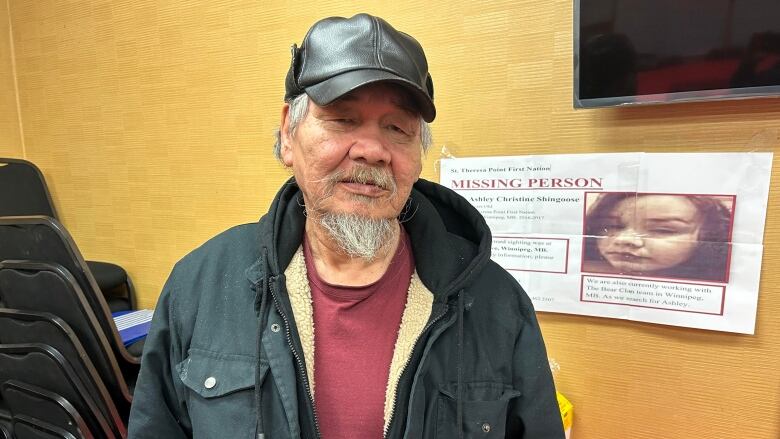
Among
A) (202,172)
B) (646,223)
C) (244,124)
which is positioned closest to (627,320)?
(646,223)

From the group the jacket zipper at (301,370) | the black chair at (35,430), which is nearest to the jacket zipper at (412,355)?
the jacket zipper at (301,370)

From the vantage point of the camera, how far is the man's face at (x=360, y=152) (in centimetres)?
76

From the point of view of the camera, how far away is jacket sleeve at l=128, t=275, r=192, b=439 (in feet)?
2.72

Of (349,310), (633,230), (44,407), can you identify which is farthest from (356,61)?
(44,407)

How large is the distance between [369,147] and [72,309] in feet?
3.75

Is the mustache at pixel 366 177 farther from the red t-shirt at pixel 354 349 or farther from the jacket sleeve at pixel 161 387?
the jacket sleeve at pixel 161 387

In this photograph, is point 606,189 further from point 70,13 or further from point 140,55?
point 70,13

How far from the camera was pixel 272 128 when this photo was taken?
5.06 feet

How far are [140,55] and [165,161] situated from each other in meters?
0.44

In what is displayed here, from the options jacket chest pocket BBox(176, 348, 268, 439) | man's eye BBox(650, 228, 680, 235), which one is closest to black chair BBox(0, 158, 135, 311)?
jacket chest pocket BBox(176, 348, 268, 439)

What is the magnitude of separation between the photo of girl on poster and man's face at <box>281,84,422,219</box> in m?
0.63

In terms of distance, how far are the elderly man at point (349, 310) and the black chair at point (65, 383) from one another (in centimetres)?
65

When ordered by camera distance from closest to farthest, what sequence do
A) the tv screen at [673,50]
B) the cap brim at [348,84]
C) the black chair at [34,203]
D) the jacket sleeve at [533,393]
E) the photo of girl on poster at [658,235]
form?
the cap brim at [348,84]
the jacket sleeve at [533,393]
the tv screen at [673,50]
the photo of girl on poster at [658,235]
the black chair at [34,203]

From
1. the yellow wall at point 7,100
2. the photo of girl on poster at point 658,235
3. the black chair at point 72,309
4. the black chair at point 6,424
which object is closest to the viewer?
the photo of girl on poster at point 658,235
